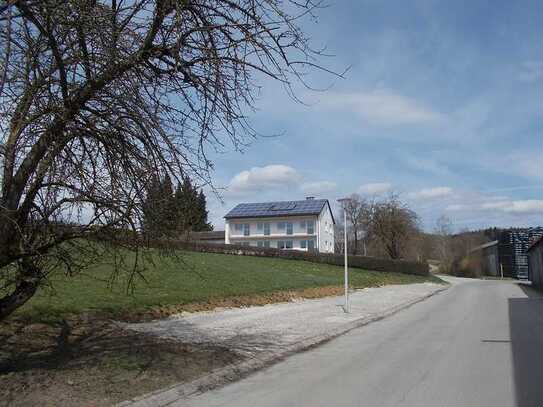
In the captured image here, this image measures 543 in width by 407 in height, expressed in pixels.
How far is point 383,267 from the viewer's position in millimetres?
45938

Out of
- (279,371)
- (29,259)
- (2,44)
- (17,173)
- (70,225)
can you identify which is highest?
(2,44)

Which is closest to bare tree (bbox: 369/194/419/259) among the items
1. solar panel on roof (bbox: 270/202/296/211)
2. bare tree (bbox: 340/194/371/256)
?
bare tree (bbox: 340/194/371/256)

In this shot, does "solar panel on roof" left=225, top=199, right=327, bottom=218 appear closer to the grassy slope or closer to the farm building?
the farm building

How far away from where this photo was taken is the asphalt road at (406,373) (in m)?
6.63

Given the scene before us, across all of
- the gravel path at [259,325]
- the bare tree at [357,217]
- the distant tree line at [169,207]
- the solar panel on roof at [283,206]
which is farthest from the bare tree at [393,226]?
the distant tree line at [169,207]

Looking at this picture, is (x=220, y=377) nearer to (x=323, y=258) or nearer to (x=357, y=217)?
(x=323, y=258)

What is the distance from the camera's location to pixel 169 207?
7.11 m

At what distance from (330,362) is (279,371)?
1187 mm

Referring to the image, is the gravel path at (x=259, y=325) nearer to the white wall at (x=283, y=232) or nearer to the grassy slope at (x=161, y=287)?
the grassy slope at (x=161, y=287)

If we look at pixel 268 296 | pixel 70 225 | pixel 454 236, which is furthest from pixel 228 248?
pixel 454 236

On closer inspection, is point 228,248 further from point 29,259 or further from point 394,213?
point 29,259

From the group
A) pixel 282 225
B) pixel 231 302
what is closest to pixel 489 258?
pixel 282 225

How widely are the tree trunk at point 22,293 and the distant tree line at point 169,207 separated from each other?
4.74 feet

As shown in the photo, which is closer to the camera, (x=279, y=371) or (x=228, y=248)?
(x=279, y=371)
